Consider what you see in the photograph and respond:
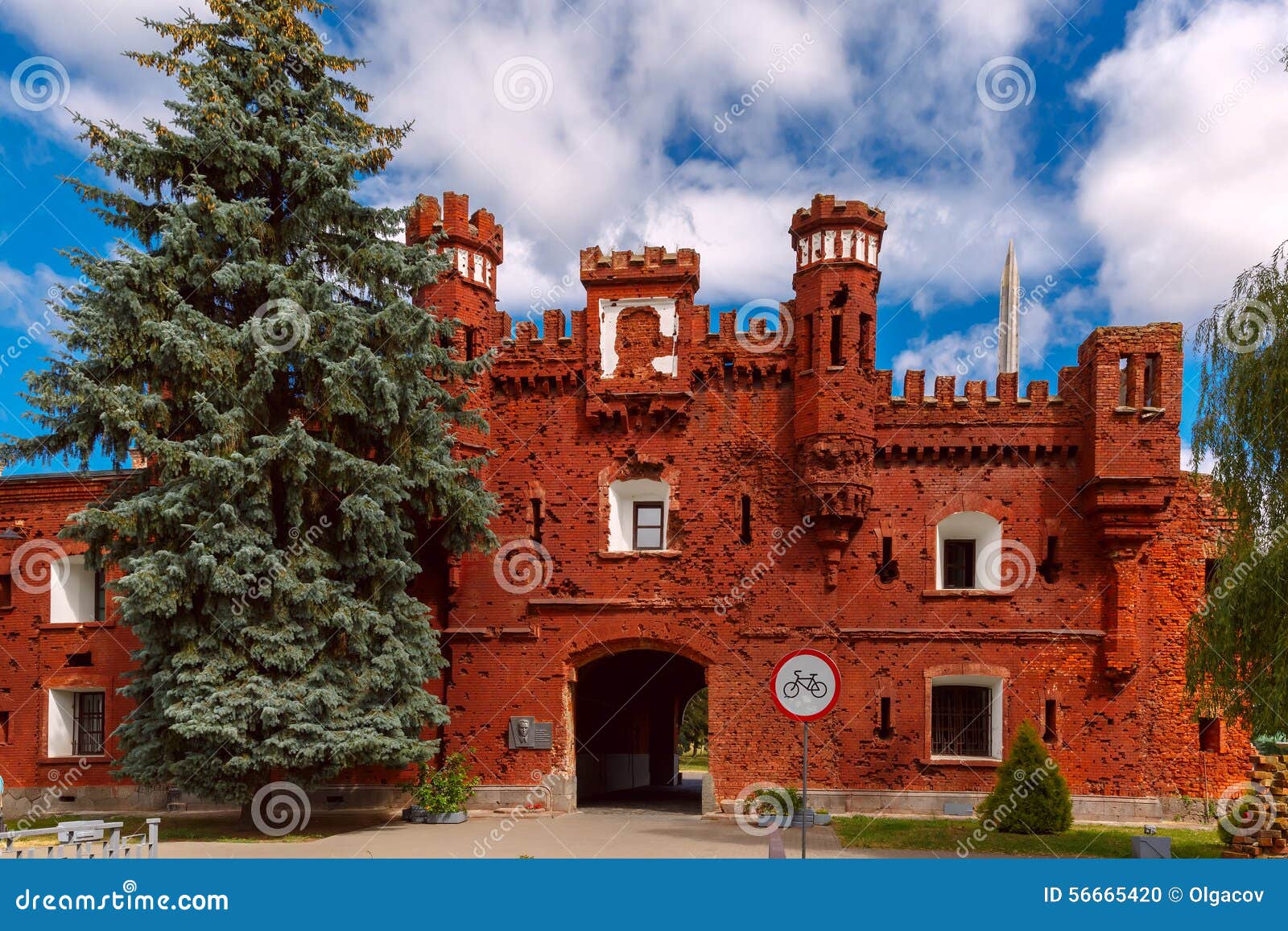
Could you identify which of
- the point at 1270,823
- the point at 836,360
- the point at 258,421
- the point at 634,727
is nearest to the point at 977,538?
the point at 836,360

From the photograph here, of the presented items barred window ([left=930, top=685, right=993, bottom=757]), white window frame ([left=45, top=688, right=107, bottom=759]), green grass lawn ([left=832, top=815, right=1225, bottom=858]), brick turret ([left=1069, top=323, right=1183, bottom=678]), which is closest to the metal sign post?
green grass lawn ([left=832, top=815, right=1225, bottom=858])

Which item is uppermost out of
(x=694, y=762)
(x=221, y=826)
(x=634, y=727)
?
(x=221, y=826)

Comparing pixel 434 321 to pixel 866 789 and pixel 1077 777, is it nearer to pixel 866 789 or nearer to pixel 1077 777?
pixel 866 789

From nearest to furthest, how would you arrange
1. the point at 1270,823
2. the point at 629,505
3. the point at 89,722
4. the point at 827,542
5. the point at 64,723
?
1. the point at 1270,823
2. the point at 827,542
3. the point at 629,505
4. the point at 64,723
5. the point at 89,722

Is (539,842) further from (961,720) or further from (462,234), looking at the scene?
(462,234)

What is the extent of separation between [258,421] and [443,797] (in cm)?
840

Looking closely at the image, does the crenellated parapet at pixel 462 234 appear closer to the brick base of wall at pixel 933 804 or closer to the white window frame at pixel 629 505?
the white window frame at pixel 629 505

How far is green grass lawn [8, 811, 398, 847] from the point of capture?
17.6 metres

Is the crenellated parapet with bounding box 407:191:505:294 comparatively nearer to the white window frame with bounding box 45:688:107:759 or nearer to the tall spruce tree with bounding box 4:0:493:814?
the tall spruce tree with bounding box 4:0:493:814

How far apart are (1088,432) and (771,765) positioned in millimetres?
9973

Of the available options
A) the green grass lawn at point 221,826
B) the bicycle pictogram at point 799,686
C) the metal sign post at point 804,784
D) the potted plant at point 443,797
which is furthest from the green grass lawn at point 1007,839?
the green grass lawn at point 221,826

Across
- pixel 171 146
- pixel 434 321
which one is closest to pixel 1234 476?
pixel 434 321

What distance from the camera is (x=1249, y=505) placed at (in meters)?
14.9

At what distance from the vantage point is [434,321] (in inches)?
758
